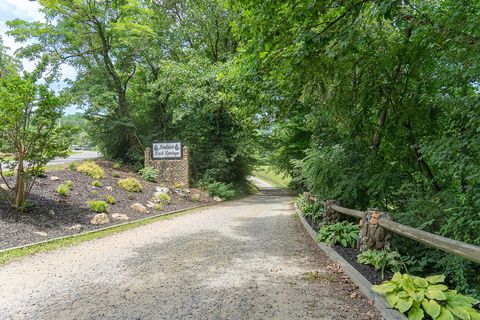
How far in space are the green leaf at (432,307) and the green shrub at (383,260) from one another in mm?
1182

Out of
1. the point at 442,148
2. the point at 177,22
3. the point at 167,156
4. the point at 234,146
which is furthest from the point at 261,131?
the point at 442,148

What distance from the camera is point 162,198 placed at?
437 inches

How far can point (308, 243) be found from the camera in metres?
6.32

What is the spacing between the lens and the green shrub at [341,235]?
5.45m

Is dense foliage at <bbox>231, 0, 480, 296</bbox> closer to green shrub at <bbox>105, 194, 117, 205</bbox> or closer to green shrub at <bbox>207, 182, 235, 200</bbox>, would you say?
green shrub at <bbox>105, 194, 117, 205</bbox>

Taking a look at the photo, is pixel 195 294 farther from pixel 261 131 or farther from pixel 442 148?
pixel 261 131

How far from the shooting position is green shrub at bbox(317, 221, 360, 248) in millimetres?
5445

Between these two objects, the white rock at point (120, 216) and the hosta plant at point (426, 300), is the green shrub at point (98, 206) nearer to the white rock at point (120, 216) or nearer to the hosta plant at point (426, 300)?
the white rock at point (120, 216)

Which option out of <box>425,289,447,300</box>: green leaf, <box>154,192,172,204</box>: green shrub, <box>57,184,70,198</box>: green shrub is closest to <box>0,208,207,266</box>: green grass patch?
<box>57,184,70,198</box>: green shrub

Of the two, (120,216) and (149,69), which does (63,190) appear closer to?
(120,216)

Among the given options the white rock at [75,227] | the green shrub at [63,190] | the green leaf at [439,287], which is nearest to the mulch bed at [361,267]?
the green leaf at [439,287]

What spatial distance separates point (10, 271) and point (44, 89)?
12.7ft

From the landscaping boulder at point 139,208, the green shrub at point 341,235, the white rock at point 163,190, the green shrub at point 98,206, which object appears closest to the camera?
the green shrub at point 341,235

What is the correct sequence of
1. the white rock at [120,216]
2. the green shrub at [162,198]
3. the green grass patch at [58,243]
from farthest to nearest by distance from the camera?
1. the green shrub at [162,198]
2. the white rock at [120,216]
3. the green grass patch at [58,243]
